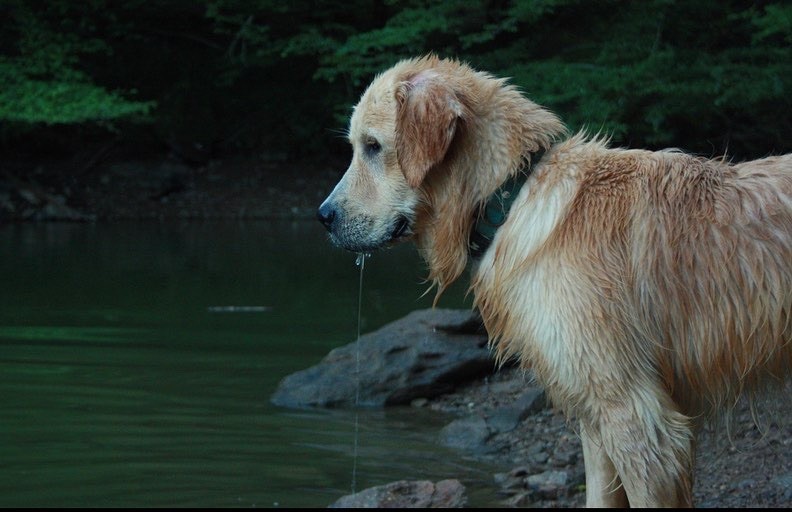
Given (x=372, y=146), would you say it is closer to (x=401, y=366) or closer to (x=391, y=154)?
(x=391, y=154)

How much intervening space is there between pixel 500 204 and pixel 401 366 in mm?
3880

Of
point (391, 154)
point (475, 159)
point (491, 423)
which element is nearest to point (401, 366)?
point (491, 423)

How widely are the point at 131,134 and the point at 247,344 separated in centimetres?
1368

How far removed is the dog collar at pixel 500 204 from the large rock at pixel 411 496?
56.3 inches

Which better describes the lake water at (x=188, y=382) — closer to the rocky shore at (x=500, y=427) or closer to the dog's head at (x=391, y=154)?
the rocky shore at (x=500, y=427)

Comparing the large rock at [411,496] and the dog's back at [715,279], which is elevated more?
the dog's back at [715,279]

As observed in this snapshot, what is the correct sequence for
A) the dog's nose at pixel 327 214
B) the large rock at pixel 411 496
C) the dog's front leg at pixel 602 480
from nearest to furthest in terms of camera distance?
1. the dog's front leg at pixel 602 480
2. the dog's nose at pixel 327 214
3. the large rock at pixel 411 496

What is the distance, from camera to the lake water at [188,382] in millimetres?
6387

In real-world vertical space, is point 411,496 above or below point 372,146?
below

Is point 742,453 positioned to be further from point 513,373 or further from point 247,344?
point 247,344

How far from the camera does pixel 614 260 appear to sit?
4547 millimetres

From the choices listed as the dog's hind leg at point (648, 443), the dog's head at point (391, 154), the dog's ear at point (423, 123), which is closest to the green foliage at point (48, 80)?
the dog's head at point (391, 154)

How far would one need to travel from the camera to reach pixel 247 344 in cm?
1016

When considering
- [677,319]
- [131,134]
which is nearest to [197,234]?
[131,134]
